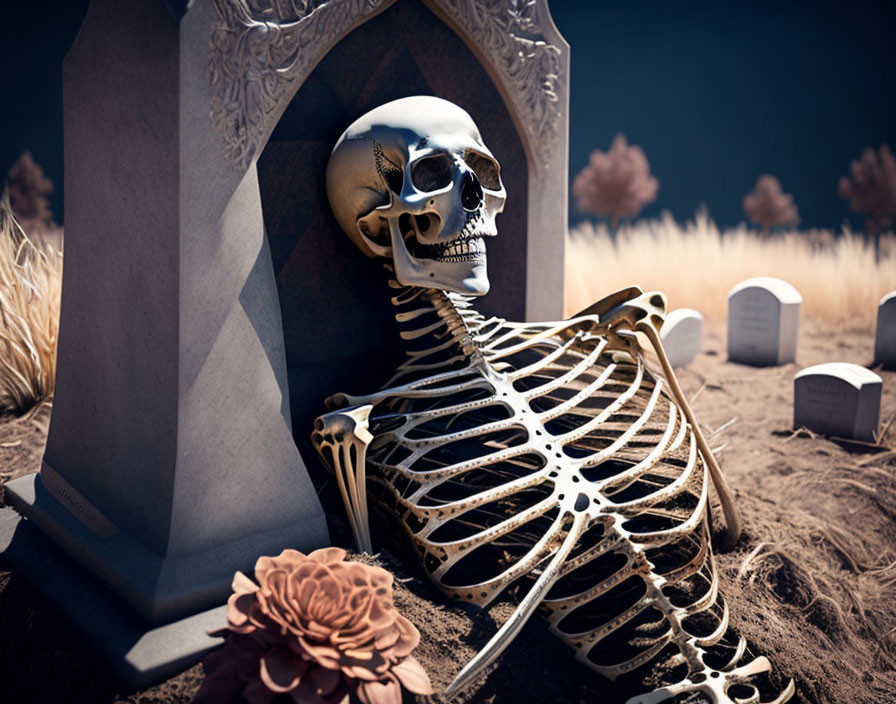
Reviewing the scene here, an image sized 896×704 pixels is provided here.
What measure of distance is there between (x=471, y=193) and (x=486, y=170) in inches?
10.4

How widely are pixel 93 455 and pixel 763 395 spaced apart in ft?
16.3

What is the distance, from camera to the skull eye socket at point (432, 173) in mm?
2602

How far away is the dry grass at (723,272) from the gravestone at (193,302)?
4.74m

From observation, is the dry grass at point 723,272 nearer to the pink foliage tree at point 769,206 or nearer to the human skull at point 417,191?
the pink foliage tree at point 769,206

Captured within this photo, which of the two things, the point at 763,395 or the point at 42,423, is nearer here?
the point at 42,423

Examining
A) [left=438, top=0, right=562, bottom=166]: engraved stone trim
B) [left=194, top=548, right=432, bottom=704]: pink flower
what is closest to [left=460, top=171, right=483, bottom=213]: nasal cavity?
[left=438, top=0, right=562, bottom=166]: engraved stone trim

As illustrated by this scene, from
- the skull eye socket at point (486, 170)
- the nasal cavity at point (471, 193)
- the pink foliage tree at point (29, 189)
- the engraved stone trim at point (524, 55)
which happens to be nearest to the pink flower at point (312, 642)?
the nasal cavity at point (471, 193)

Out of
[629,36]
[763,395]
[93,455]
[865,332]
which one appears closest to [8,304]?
[93,455]

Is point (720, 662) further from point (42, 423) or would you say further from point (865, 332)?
point (865, 332)

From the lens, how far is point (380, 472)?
252cm

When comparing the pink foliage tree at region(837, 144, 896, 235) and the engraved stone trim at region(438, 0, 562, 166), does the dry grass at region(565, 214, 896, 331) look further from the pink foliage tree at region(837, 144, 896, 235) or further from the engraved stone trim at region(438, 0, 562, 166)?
the engraved stone trim at region(438, 0, 562, 166)

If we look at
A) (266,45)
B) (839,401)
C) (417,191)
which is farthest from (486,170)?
(839,401)

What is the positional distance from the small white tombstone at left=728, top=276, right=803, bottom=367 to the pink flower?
18.7 feet

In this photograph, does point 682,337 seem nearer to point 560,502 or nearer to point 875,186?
point 560,502
